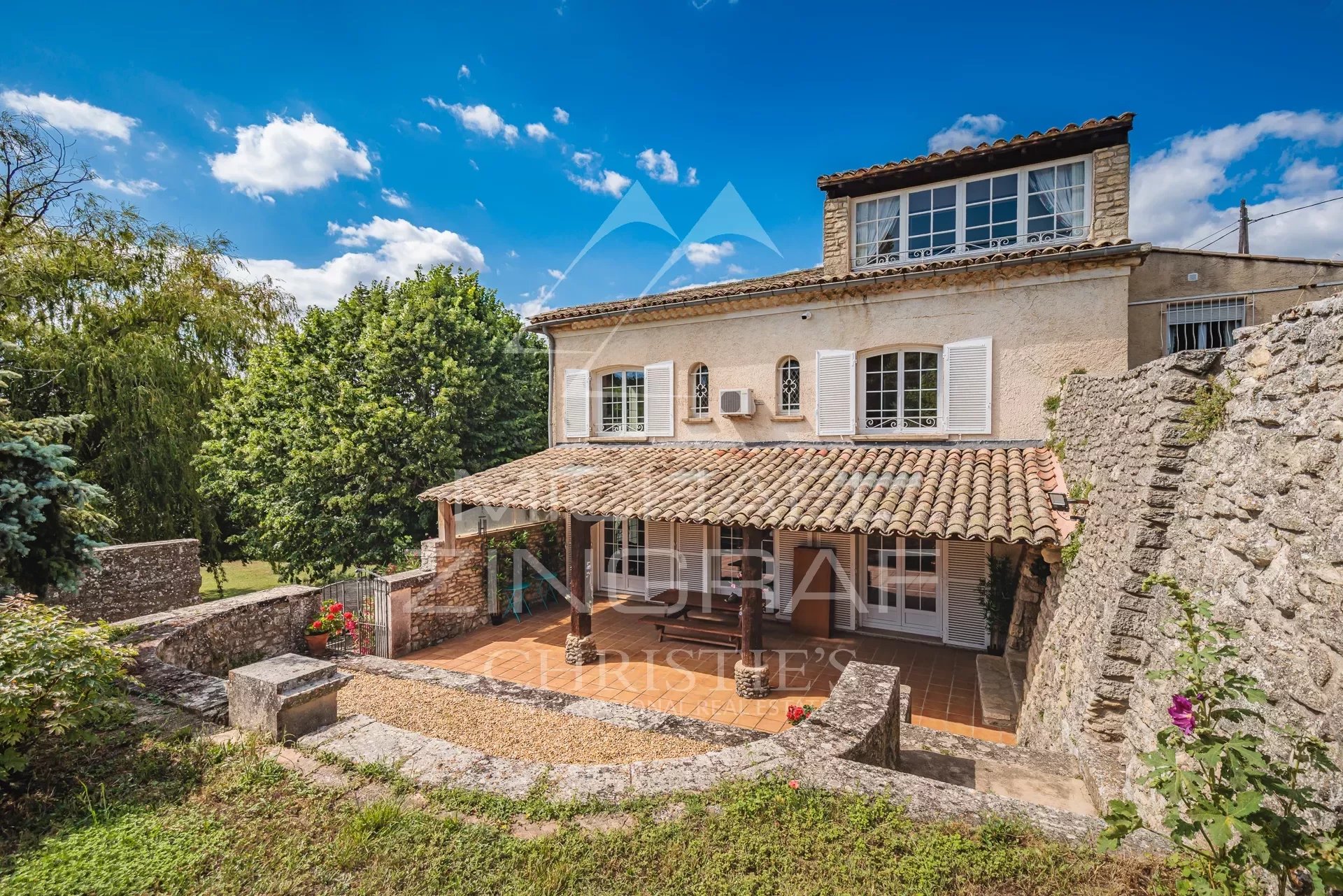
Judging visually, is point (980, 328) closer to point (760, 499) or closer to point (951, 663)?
point (760, 499)

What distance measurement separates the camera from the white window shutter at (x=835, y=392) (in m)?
10.5

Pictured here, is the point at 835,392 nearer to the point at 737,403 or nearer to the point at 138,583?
the point at 737,403

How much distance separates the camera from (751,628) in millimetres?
8594

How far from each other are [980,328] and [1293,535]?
732cm

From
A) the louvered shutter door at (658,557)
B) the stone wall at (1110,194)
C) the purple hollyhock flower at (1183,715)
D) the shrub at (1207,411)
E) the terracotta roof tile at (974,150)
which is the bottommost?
the louvered shutter door at (658,557)

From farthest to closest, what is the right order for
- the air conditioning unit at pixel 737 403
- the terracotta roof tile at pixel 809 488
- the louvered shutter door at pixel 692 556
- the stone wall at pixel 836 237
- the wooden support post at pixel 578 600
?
the louvered shutter door at pixel 692 556 → the air conditioning unit at pixel 737 403 → the stone wall at pixel 836 237 → the wooden support post at pixel 578 600 → the terracotta roof tile at pixel 809 488

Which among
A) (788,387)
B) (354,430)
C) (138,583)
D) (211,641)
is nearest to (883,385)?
(788,387)

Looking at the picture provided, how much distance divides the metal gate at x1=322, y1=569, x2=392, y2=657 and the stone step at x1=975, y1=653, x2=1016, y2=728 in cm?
997

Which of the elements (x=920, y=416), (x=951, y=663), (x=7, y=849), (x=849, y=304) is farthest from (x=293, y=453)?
(x=951, y=663)

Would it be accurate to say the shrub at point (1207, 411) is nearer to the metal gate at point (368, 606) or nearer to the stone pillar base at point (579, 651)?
the stone pillar base at point (579, 651)

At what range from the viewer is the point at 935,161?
9.76 meters

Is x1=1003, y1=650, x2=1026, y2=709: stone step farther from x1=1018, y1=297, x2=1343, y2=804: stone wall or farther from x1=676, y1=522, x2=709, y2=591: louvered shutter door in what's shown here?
x1=676, y1=522, x2=709, y2=591: louvered shutter door

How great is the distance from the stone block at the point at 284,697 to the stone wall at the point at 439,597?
5.64m

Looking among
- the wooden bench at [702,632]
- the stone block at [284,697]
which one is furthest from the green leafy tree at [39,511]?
the wooden bench at [702,632]
